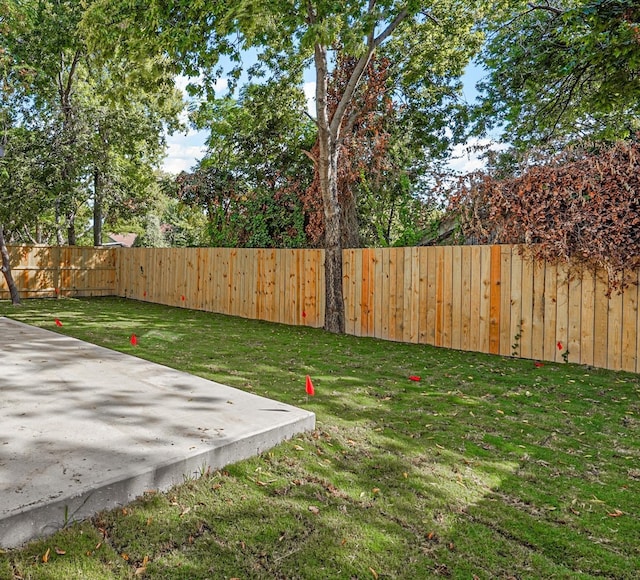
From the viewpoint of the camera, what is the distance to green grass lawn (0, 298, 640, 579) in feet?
5.48

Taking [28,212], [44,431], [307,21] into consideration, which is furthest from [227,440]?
[28,212]

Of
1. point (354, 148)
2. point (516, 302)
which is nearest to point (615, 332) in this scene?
point (516, 302)

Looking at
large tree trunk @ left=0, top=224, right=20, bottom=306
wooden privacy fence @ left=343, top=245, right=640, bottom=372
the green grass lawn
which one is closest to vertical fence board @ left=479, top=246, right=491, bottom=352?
wooden privacy fence @ left=343, top=245, right=640, bottom=372

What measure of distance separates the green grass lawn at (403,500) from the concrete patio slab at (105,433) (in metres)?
0.08

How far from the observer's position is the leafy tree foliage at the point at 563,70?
17.5 feet

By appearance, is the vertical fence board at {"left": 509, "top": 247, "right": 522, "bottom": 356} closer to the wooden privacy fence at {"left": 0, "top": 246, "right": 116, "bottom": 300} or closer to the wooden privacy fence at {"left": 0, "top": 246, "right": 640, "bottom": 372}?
Result: the wooden privacy fence at {"left": 0, "top": 246, "right": 640, "bottom": 372}

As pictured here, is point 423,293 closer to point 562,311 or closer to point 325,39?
point 562,311

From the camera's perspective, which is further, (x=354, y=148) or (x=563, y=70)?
(x=354, y=148)

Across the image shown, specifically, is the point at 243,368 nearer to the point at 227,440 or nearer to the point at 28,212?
the point at 227,440

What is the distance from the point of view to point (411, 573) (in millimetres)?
1642

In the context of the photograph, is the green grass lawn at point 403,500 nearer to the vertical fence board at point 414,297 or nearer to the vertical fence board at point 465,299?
the vertical fence board at point 465,299

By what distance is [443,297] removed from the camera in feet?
22.0

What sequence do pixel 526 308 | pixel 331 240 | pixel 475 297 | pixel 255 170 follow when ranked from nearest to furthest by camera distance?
pixel 526 308
pixel 475 297
pixel 331 240
pixel 255 170

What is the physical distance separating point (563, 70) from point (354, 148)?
4200 millimetres
